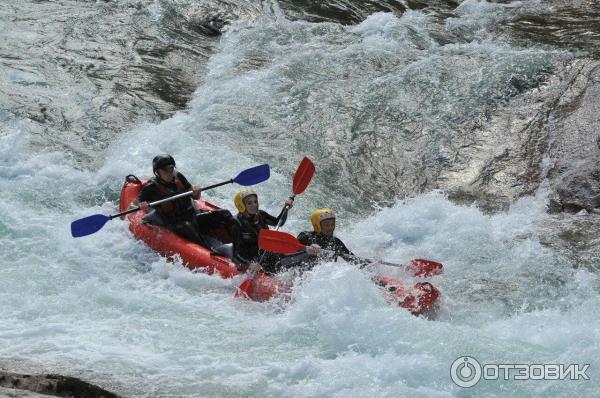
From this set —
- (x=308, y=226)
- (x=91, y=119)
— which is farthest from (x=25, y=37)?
(x=308, y=226)

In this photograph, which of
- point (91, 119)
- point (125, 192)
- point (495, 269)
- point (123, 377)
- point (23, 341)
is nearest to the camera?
point (123, 377)

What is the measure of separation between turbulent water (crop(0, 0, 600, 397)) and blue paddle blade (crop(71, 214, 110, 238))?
0.31 metres

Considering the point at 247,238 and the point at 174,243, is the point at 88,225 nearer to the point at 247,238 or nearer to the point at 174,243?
the point at 174,243

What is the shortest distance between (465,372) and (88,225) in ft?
13.2

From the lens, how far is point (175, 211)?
28.7 feet

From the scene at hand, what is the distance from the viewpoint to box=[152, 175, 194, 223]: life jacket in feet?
28.6

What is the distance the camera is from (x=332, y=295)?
7.12 m

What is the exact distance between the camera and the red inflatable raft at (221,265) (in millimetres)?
7172

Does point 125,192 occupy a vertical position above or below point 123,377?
above

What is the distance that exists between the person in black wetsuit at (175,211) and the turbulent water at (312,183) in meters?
0.39

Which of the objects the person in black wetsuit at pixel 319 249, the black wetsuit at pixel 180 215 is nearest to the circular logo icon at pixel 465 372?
the person in black wetsuit at pixel 319 249

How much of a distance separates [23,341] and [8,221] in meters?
2.77

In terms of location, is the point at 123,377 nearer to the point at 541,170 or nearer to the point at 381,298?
the point at 381,298

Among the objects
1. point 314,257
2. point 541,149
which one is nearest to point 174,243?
point 314,257
